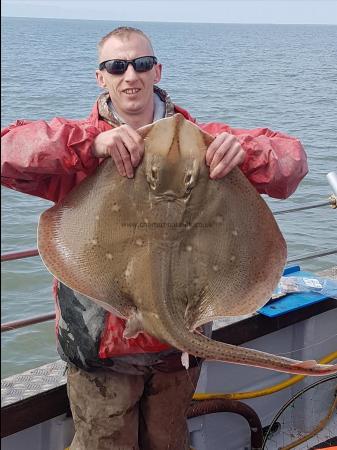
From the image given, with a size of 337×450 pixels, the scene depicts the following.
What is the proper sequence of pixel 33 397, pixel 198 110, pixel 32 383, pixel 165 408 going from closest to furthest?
pixel 165 408 < pixel 33 397 < pixel 32 383 < pixel 198 110

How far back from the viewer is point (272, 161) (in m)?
2.41

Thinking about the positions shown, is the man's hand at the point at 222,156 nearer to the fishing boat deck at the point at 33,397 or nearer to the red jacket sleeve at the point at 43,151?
the red jacket sleeve at the point at 43,151

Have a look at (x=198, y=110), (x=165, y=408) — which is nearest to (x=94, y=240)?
(x=165, y=408)

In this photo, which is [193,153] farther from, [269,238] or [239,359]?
[239,359]

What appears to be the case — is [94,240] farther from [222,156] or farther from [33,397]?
[33,397]

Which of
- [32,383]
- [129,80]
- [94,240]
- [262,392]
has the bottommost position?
[262,392]

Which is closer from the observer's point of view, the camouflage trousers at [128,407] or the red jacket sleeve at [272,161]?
the red jacket sleeve at [272,161]

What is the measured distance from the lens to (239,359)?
2137 millimetres

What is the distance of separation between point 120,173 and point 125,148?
0.10 meters

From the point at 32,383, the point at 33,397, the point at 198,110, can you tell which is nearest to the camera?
the point at 33,397

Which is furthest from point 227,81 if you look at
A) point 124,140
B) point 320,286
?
point 124,140

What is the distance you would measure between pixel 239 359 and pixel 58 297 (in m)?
0.83

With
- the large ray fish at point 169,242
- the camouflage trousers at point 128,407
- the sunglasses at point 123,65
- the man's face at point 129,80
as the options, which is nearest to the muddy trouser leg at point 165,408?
the camouflage trousers at point 128,407

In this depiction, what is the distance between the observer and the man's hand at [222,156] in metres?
2.20
